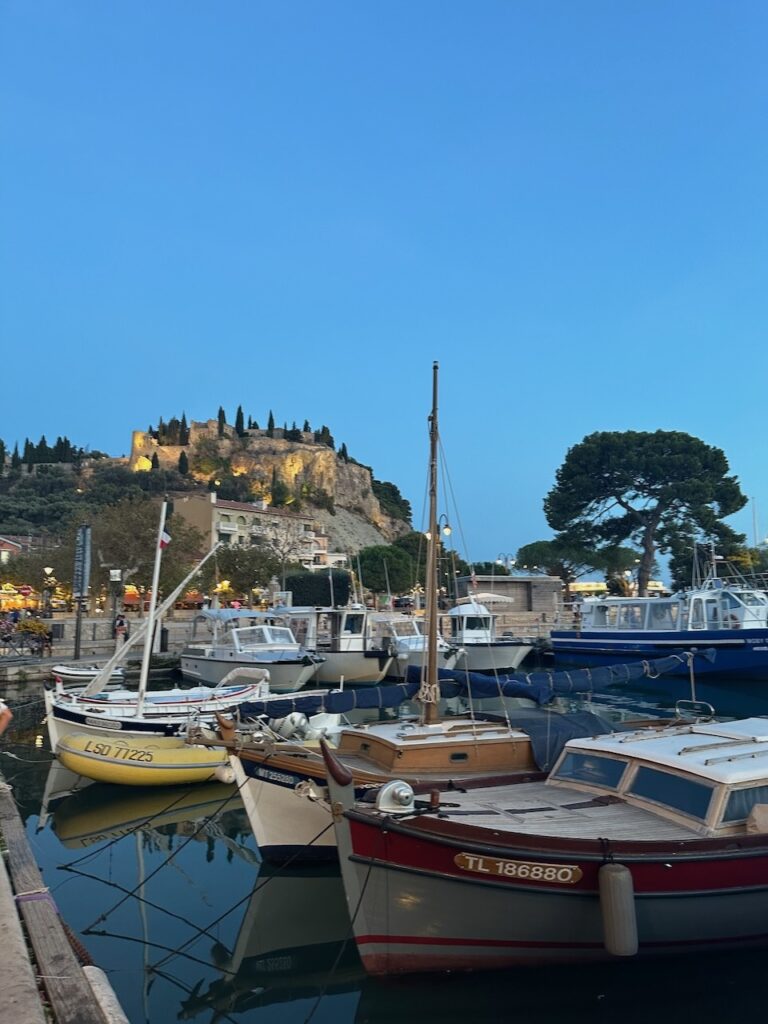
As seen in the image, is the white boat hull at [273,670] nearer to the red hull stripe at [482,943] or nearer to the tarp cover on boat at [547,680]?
the tarp cover on boat at [547,680]

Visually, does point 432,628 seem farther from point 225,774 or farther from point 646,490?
point 646,490

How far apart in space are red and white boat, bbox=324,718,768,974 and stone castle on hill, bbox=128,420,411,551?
118386 mm

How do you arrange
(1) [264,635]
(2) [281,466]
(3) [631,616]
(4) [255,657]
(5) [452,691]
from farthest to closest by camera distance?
(2) [281,466] → (3) [631,616] → (1) [264,635] → (4) [255,657] → (5) [452,691]

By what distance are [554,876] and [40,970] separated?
14.0 feet

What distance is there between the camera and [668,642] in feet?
112

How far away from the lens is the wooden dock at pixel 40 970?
16.1 feet

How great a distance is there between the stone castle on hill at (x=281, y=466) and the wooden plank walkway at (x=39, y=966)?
389ft

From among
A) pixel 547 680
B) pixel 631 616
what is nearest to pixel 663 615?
pixel 631 616

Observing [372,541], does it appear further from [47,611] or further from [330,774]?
[330,774]

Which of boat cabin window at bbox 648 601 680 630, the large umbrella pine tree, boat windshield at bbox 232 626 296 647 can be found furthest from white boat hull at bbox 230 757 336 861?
the large umbrella pine tree

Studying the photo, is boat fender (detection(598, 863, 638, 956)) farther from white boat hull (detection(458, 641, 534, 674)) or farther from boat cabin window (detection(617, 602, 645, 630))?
boat cabin window (detection(617, 602, 645, 630))

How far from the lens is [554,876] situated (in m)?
7.05

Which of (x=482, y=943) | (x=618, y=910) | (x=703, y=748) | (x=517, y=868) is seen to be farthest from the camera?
(x=703, y=748)

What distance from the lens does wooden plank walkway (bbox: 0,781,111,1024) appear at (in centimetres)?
489
